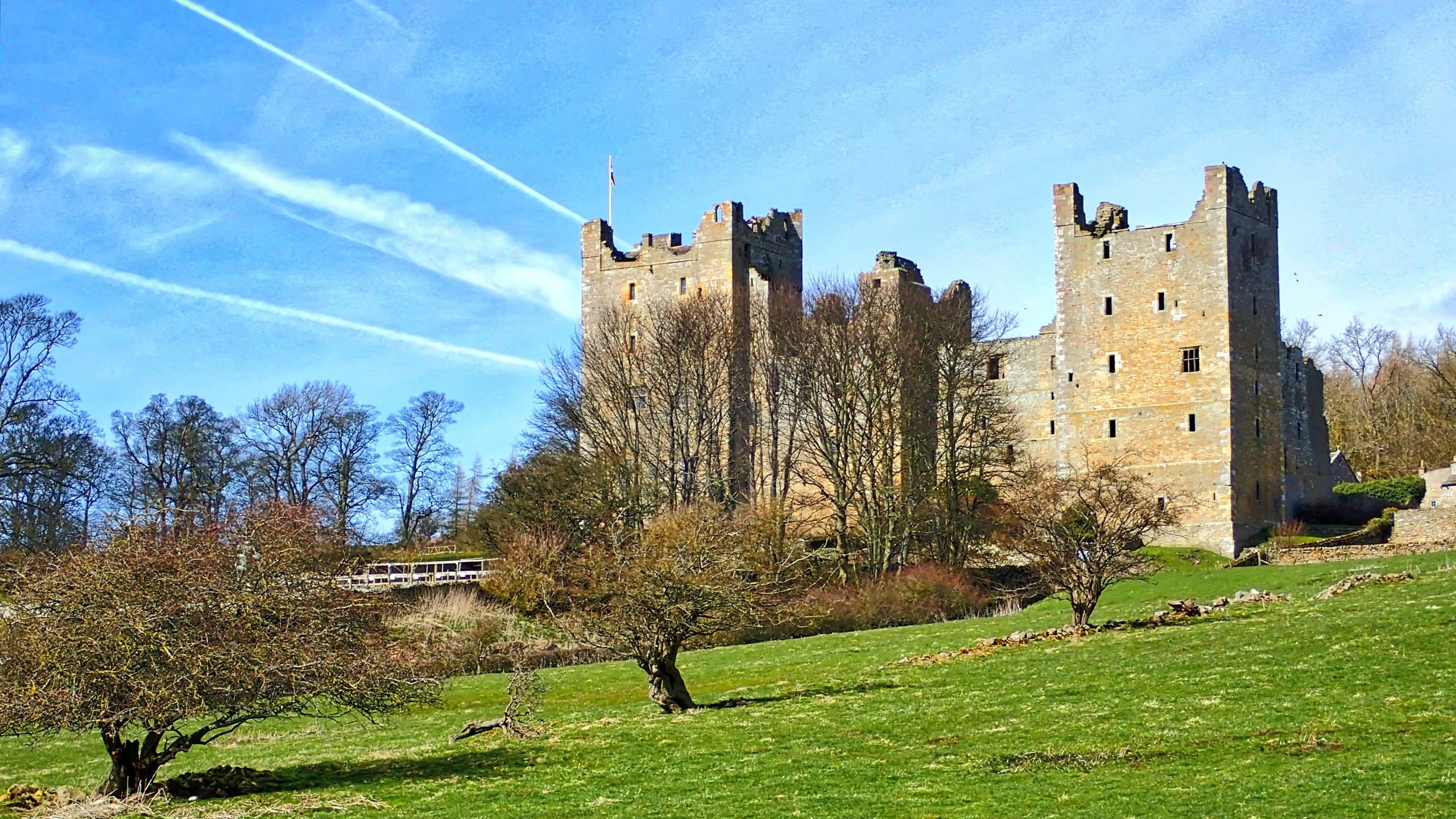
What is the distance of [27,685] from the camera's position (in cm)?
1992

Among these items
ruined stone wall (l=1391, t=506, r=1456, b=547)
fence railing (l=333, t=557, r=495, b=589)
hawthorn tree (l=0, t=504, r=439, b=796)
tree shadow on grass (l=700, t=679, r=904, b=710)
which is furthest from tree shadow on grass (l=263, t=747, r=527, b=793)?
ruined stone wall (l=1391, t=506, r=1456, b=547)

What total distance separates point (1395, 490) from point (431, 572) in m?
39.2

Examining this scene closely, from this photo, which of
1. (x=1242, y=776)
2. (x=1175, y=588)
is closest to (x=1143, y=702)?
(x=1242, y=776)

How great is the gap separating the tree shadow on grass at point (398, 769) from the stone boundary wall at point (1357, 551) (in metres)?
31.5

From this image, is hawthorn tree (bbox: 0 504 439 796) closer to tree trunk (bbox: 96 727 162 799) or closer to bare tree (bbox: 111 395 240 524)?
tree trunk (bbox: 96 727 162 799)

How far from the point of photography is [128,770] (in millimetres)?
21031

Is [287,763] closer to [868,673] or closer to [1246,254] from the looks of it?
[868,673]

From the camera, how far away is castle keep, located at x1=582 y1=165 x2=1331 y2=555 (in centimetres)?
6191

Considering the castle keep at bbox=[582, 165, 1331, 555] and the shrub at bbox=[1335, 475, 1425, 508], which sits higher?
the castle keep at bbox=[582, 165, 1331, 555]

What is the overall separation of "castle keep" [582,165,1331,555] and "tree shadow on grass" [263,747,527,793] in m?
40.0

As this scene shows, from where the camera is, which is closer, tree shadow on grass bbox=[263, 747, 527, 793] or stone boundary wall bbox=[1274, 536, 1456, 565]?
tree shadow on grass bbox=[263, 747, 527, 793]

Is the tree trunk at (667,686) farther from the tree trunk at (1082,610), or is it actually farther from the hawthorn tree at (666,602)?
the tree trunk at (1082,610)

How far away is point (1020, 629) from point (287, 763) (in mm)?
17293

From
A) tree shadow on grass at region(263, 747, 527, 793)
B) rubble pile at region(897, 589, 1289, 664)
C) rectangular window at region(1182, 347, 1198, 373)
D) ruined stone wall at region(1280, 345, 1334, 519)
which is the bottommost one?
tree shadow on grass at region(263, 747, 527, 793)
